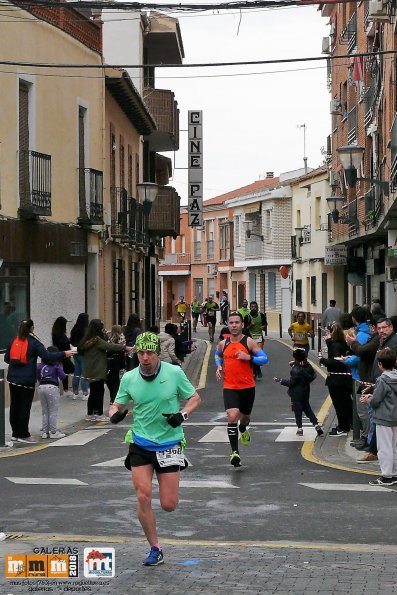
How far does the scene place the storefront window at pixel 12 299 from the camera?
22.8 meters

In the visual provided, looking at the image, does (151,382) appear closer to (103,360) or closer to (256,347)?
(256,347)

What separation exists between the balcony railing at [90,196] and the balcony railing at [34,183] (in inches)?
106

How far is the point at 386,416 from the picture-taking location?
1267cm

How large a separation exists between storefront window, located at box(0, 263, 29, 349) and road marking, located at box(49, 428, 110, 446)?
195 inches

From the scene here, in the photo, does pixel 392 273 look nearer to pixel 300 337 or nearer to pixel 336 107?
pixel 300 337

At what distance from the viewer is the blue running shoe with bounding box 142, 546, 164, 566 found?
8.59 meters

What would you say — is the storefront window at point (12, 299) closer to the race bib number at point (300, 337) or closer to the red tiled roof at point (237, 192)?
the race bib number at point (300, 337)

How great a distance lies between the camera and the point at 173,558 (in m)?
8.95

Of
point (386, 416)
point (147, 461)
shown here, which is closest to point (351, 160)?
point (386, 416)

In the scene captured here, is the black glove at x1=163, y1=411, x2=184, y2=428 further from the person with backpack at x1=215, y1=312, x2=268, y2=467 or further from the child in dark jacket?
the child in dark jacket

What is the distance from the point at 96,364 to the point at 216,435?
3.56 m

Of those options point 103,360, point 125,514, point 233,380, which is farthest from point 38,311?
point 125,514

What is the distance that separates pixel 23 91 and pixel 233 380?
37.2ft

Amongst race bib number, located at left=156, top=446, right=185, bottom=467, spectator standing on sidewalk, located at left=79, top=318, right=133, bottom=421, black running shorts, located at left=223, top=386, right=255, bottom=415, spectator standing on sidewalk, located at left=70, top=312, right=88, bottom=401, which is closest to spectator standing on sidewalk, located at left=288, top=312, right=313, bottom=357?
spectator standing on sidewalk, located at left=70, top=312, right=88, bottom=401
